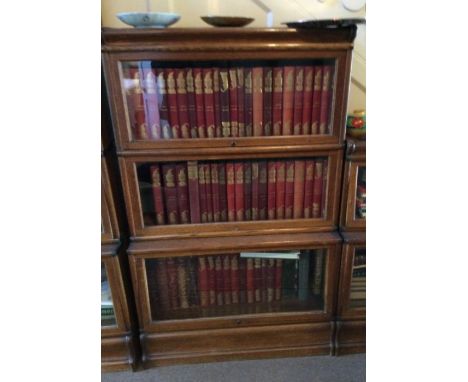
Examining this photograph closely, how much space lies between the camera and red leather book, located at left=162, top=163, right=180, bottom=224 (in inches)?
53.7

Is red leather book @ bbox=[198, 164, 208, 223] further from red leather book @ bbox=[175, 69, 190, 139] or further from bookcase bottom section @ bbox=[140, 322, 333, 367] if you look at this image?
→ bookcase bottom section @ bbox=[140, 322, 333, 367]

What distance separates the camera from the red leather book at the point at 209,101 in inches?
49.6

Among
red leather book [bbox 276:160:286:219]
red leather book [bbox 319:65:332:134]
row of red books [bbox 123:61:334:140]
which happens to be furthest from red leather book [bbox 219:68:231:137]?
red leather book [bbox 319:65:332:134]

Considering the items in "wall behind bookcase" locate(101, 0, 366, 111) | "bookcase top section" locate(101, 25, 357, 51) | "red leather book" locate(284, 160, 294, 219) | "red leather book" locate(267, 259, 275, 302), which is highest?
"wall behind bookcase" locate(101, 0, 366, 111)

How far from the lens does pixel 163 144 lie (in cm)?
129

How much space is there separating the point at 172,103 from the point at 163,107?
4 cm

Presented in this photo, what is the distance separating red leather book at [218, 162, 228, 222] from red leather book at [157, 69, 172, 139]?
23 cm

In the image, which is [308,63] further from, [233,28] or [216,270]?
[216,270]

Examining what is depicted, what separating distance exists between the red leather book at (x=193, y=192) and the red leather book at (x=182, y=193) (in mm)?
16

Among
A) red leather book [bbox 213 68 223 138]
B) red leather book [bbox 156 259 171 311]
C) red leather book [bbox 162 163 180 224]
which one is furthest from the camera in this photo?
red leather book [bbox 156 259 171 311]
